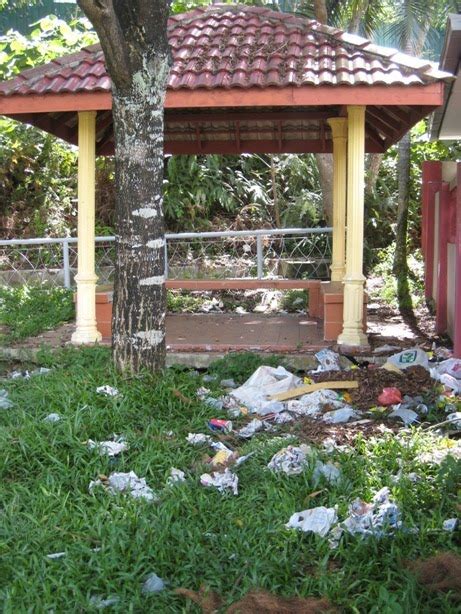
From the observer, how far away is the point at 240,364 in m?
7.73

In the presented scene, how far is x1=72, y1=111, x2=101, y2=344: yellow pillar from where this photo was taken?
27.9 feet

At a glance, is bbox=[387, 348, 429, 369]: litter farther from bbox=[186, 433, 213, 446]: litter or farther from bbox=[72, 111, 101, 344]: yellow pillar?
bbox=[72, 111, 101, 344]: yellow pillar

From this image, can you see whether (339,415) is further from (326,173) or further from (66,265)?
(66,265)

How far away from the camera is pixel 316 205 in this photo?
16.4 m

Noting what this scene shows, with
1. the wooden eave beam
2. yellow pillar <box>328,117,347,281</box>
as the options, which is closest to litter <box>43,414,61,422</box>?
the wooden eave beam

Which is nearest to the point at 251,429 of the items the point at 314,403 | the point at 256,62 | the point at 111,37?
the point at 314,403

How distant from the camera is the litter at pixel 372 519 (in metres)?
4.05

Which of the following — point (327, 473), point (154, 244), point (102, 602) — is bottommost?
point (102, 602)

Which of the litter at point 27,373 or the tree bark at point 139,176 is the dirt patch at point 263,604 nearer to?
the tree bark at point 139,176

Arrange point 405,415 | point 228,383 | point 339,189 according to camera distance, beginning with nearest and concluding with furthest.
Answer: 1. point 405,415
2. point 228,383
3. point 339,189

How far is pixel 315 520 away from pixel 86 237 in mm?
5146

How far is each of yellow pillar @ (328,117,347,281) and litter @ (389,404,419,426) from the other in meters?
4.64

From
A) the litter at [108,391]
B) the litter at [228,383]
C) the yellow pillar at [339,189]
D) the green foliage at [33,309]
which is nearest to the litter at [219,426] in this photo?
the litter at [108,391]

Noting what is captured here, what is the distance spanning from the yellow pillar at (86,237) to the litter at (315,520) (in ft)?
15.3
